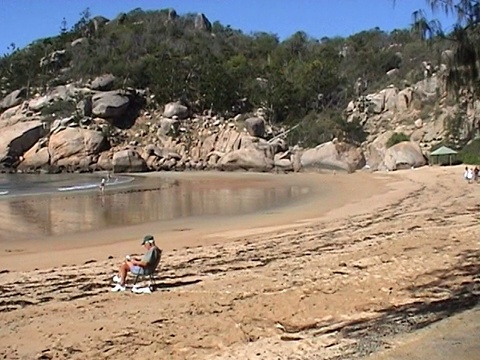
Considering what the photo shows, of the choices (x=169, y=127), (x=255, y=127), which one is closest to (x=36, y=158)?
(x=169, y=127)

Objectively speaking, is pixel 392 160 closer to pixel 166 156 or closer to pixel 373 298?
pixel 166 156

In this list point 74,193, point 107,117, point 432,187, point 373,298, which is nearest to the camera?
point 373,298

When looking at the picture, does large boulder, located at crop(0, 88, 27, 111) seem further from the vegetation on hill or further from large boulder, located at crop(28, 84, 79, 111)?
large boulder, located at crop(28, 84, 79, 111)

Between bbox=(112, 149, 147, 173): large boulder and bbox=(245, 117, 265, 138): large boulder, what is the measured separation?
35.9ft

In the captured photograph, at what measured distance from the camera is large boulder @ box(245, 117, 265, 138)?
211 feet

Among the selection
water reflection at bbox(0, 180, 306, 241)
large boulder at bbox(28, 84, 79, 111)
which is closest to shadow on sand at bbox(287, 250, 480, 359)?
water reflection at bbox(0, 180, 306, 241)

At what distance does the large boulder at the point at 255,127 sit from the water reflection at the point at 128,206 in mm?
27527

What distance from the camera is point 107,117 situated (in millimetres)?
68688

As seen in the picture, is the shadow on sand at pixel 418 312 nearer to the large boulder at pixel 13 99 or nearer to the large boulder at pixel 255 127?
the large boulder at pixel 255 127

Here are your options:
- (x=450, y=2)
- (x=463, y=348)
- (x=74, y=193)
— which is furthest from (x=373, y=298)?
(x=74, y=193)

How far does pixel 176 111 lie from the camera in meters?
69.4

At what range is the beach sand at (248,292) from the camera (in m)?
6.80

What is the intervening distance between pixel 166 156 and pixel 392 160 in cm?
2337

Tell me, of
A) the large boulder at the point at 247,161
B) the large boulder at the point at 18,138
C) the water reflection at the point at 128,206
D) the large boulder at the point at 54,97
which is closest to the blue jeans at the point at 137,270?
the water reflection at the point at 128,206
